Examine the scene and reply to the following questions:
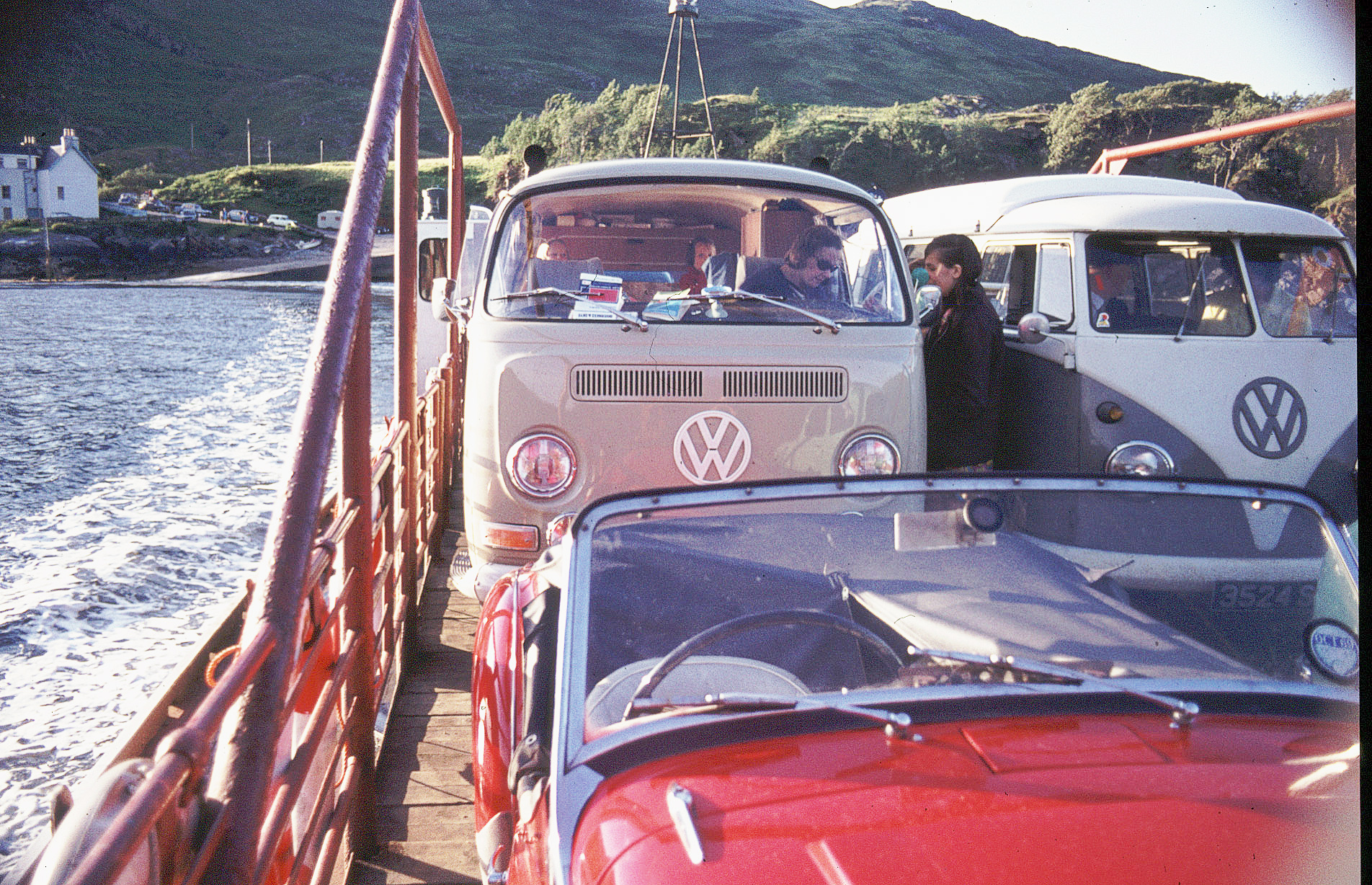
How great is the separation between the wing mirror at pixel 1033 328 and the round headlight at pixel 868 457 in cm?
124

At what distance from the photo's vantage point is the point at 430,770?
354cm

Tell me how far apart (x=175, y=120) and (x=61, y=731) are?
123729 millimetres

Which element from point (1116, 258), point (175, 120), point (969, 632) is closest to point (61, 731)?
point (969, 632)

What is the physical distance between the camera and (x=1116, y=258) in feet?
16.6

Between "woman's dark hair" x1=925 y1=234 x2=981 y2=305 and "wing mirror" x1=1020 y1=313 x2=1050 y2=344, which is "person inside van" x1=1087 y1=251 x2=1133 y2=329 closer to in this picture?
"wing mirror" x1=1020 y1=313 x2=1050 y2=344

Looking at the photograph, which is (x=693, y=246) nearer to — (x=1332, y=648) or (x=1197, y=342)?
(x=1197, y=342)

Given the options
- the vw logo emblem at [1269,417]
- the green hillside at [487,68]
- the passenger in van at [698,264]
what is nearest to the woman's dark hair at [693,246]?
the passenger in van at [698,264]

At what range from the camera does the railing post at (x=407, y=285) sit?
412 centimetres

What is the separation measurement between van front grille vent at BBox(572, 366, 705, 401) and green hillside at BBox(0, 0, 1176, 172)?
44397mm

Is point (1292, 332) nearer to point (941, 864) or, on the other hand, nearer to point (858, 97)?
point (941, 864)

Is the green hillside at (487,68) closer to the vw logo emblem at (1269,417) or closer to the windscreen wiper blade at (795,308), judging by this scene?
the vw logo emblem at (1269,417)

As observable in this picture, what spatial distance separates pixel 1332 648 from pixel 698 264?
10.7ft

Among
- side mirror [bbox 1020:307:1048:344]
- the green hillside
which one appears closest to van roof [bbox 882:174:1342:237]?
side mirror [bbox 1020:307:1048:344]

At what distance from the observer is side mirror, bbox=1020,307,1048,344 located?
4.59 metres
